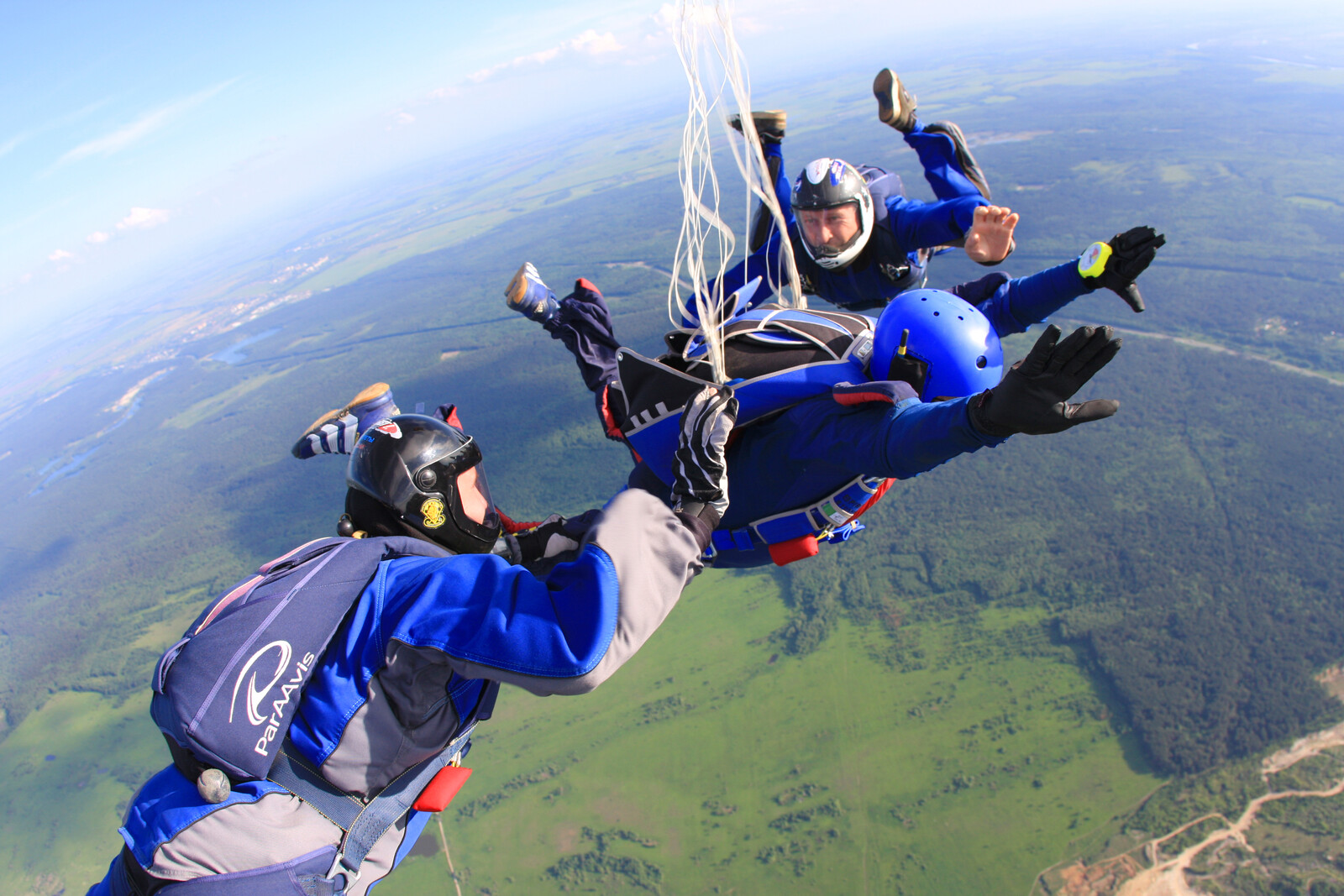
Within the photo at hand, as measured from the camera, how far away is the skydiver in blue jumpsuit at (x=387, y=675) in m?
1.59

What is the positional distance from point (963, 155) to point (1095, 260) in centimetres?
204

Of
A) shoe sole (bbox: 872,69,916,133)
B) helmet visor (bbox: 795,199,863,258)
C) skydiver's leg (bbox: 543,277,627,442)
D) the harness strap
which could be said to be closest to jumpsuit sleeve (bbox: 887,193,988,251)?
helmet visor (bbox: 795,199,863,258)

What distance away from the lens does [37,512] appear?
9088 centimetres

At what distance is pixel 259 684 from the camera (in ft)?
5.51

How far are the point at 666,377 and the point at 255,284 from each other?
192746 millimetres

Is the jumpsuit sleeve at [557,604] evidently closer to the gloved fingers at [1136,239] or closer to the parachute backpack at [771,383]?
the parachute backpack at [771,383]

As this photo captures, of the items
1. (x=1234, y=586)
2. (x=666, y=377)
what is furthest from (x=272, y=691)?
(x=1234, y=586)

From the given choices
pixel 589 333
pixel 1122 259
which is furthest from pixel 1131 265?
pixel 589 333

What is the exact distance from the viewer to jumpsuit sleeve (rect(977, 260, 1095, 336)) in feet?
9.91

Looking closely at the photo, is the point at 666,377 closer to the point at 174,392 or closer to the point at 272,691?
the point at 272,691

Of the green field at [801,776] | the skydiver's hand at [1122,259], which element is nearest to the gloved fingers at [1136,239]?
the skydiver's hand at [1122,259]

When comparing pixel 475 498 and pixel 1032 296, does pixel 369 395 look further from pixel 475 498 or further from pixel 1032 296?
pixel 1032 296

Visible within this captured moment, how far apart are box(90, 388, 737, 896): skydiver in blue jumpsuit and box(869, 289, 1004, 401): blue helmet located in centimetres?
106

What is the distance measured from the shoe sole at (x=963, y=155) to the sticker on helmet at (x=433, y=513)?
13.1ft
